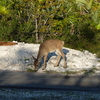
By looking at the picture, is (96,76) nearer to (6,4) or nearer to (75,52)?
(75,52)

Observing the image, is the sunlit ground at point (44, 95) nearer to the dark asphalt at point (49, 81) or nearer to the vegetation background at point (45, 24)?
the dark asphalt at point (49, 81)

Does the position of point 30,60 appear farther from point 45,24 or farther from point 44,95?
Result: point 45,24

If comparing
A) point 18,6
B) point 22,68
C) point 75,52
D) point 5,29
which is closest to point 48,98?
point 22,68

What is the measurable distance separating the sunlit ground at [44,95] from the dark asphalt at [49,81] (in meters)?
0.27

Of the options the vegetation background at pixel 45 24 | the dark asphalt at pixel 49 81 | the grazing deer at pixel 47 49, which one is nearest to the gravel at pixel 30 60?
the grazing deer at pixel 47 49

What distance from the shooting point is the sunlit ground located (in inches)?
313

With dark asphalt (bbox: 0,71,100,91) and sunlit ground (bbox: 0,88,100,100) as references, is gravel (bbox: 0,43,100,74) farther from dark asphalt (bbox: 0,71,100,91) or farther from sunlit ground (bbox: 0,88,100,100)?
sunlit ground (bbox: 0,88,100,100)

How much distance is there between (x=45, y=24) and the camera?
1812 centimetres

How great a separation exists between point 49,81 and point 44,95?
1116 mm

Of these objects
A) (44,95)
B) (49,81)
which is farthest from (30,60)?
(44,95)

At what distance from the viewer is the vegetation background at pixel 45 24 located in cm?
1722

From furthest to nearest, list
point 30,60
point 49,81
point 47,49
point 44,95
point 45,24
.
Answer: point 45,24, point 30,60, point 47,49, point 49,81, point 44,95

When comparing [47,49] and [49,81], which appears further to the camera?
[47,49]

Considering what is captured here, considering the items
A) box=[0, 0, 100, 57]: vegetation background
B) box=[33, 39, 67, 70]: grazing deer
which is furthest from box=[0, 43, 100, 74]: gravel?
box=[0, 0, 100, 57]: vegetation background
